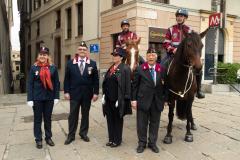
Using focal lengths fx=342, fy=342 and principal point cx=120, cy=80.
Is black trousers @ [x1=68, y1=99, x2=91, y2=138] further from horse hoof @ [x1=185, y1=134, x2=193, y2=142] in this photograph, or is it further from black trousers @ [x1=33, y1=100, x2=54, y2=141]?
horse hoof @ [x1=185, y1=134, x2=193, y2=142]

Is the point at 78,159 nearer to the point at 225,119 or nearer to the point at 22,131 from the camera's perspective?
the point at 22,131

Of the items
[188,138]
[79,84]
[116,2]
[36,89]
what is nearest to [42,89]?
[36,89]

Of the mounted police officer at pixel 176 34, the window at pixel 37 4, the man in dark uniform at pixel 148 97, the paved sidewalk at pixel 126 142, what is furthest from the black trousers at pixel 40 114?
the window at pixel 37 4

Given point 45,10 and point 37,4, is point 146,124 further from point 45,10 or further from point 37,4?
point 37,4

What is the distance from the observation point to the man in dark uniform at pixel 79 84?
6.91m

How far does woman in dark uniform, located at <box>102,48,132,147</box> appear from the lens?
6391mm

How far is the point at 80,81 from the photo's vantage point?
6910mm

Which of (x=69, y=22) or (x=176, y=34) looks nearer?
(x=176, y=34)

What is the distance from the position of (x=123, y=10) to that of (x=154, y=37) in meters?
2.40

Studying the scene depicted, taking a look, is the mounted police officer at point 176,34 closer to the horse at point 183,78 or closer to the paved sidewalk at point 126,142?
the horse at point 183,78

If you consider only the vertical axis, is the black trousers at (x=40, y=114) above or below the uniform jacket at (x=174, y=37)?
below

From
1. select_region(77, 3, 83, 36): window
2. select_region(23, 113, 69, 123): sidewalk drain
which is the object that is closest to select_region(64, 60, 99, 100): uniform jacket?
select_region(23, 113, 69, 123): sidewalk drain

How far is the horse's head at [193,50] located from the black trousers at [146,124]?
106 centimetres

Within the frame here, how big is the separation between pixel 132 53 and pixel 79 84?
5.38ft
